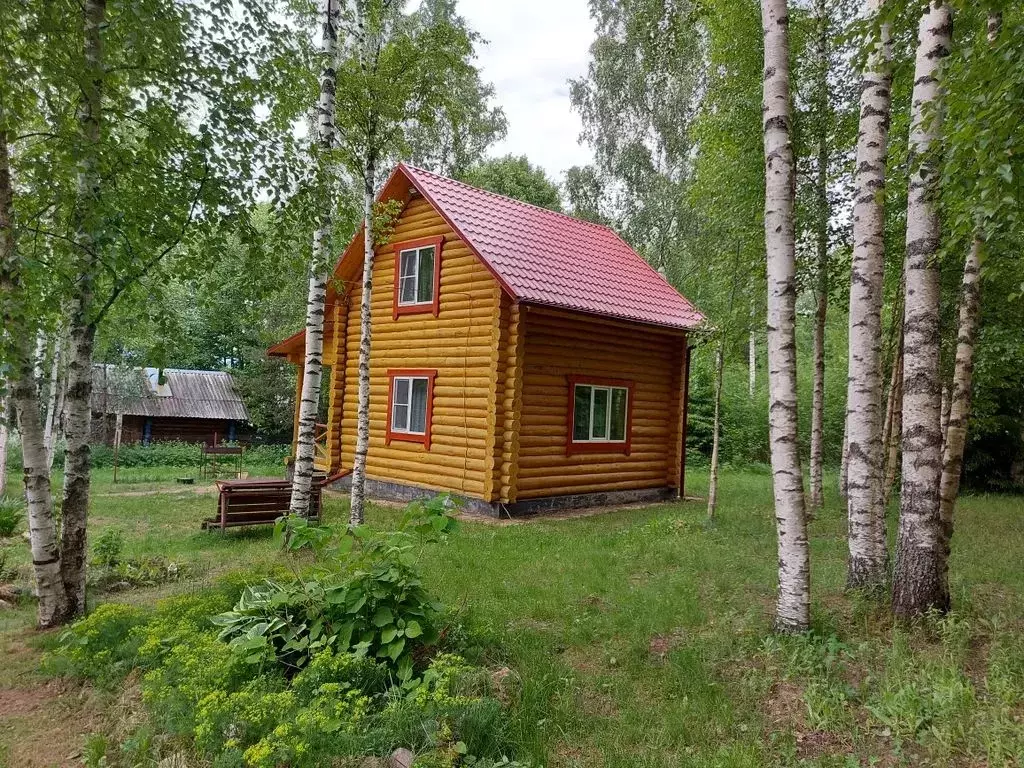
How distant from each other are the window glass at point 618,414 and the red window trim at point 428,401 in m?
3.75

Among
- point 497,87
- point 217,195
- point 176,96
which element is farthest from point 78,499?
point 497,87

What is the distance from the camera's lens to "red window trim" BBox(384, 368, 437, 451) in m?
12.3

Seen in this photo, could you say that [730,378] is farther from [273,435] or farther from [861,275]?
[861,275]

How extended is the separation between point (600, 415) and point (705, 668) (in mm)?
8603

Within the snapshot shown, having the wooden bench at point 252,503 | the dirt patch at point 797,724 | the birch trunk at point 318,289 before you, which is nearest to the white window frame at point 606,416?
the wooden bench at point 252,503

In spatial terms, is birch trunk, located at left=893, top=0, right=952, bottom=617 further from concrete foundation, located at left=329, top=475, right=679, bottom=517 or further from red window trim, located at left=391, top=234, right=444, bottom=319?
red window trim, located at left=391, top=234, right=444, bottom=319

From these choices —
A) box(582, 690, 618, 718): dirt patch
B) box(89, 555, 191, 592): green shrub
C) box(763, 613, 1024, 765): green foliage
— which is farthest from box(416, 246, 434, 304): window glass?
box(763, 613, 1024, 765): green foliage

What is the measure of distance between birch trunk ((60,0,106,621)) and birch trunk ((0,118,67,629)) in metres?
0.09

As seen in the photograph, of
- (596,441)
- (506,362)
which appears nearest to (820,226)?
(596,441)

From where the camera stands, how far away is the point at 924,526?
4496 mm

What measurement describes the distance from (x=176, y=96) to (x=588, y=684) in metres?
5.70

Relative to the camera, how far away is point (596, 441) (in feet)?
41.1

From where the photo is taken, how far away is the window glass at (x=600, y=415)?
1254cm

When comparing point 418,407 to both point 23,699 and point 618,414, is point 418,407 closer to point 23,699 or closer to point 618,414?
point 618,414
